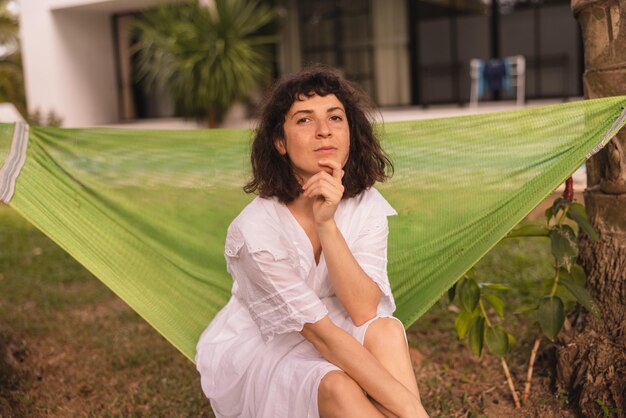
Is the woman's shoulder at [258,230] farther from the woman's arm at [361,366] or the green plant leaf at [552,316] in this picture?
the green plant leaf at [552,316]

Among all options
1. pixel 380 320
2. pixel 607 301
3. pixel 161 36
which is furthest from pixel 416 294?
pixel 161 36

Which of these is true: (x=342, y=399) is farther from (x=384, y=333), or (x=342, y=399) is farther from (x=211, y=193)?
(x=211, y=193)

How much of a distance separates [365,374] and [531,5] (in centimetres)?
910

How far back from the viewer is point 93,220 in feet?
7.63

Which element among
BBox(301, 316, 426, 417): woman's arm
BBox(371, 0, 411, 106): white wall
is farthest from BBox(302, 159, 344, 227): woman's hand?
BBox(371, 0, 411, 106): white wall

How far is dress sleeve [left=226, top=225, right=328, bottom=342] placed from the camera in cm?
165

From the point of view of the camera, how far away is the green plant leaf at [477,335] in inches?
89.6

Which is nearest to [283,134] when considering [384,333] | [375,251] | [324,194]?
[324,194]

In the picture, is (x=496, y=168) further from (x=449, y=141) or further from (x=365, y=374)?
(x=365, y=374)

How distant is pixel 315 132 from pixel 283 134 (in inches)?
4.2

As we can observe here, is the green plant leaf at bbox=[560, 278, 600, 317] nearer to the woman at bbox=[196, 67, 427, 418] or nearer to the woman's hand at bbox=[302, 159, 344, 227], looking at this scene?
the woman at bbox=[196, 67, 427, 418]

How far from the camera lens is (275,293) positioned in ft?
5.48

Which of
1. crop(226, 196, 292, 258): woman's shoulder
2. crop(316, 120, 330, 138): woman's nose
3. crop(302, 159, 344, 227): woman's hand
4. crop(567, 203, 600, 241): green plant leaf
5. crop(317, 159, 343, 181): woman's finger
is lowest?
crop(567, 203, 600, 241): green plant leaf

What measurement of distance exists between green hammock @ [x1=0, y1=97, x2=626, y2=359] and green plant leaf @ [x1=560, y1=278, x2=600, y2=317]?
0.30 meters
